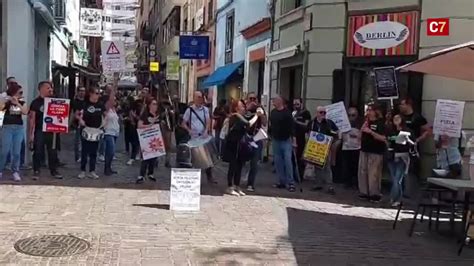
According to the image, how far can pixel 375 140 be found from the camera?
427 inches

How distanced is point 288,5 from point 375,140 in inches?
267

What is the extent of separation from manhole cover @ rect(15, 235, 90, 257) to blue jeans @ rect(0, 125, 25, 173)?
439 centimetres

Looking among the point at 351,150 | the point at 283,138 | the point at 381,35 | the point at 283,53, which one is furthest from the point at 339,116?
the point at 283,53

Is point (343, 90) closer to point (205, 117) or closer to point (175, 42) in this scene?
point (205, 117)

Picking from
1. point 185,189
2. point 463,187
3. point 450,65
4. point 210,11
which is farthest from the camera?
point 210,11

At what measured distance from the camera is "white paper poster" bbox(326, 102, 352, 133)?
39.7ft

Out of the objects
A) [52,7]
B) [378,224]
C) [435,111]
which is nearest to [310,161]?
[435,111]

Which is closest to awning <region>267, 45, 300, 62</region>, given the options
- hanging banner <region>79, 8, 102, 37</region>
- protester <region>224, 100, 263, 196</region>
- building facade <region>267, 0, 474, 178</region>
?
building facade <region>267, 0, 474, 178</region>

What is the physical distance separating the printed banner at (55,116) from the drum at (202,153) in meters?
2.29

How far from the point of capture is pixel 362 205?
35.0 ft

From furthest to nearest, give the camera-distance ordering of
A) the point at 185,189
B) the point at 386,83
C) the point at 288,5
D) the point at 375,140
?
the point at 288,5
the point at 386,83
the point at 375,140
the point at 185,189

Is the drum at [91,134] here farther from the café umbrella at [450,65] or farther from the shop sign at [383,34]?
the café umbrella at [450,65]

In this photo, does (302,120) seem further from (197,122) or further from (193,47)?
(193,47)

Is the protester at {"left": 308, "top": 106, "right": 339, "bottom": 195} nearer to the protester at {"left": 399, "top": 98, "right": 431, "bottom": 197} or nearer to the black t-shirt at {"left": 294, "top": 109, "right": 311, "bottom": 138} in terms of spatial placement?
the black t-shirt at {"left": 294, "top": 109, "right": 311, "bottom": 138}
